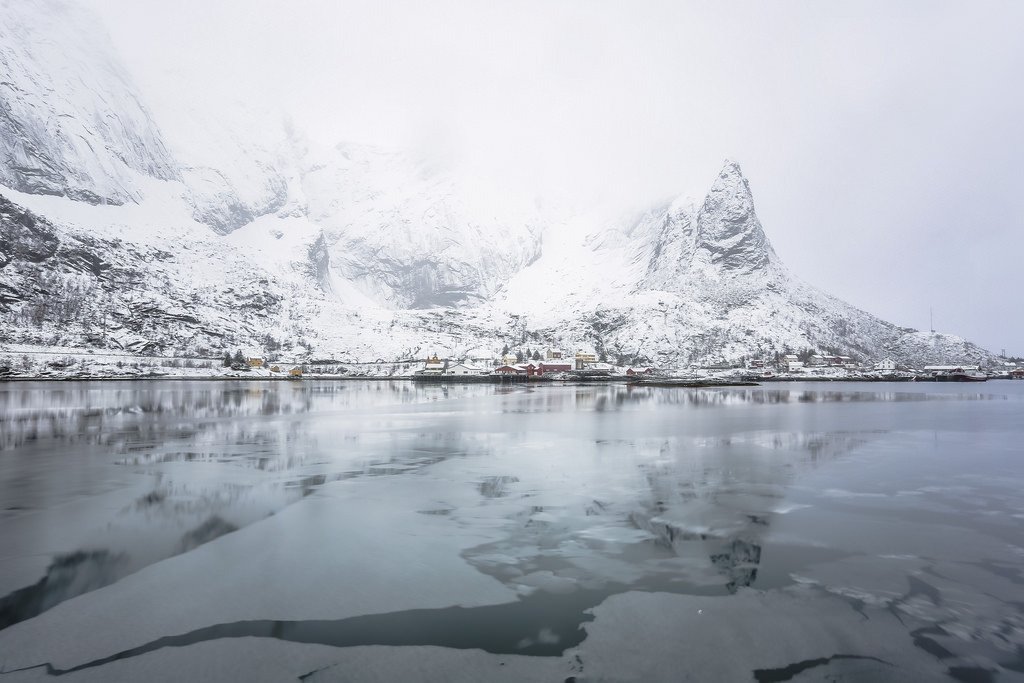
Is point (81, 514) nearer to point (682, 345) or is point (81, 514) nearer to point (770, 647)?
point (770, 647)

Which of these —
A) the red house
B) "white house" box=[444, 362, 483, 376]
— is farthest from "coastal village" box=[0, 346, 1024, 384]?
"white house" box=[444, 362, 483, 376]

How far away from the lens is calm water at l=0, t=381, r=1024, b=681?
6.98 metres

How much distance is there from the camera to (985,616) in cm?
811

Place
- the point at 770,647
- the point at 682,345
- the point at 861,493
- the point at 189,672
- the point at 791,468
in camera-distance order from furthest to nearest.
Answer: the point at 682,345 → the point at 791,468 → the point at 861,493 → the point at 770,647 → the point at 189,672

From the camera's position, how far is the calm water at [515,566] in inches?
275

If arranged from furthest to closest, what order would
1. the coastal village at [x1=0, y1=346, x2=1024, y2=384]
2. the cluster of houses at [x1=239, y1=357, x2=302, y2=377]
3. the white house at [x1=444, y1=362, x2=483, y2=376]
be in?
the cluster of houses at [x1=239, y1=357, x2=302, y2=377]
the white house at [x1=444, y1=362, x2=483, y2=376]
the coastal village at [x1=0, y1=346, x2=1024, y2=384]

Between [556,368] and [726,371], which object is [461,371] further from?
[726,371]

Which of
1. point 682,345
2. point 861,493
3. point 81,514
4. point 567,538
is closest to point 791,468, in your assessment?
point 861,493

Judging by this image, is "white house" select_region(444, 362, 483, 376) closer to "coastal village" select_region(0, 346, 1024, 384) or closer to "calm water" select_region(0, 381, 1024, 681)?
"coastal village" select_region(0, 346, 1024, 384)

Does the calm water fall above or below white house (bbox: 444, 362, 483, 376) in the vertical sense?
below

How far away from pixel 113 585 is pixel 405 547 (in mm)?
4768

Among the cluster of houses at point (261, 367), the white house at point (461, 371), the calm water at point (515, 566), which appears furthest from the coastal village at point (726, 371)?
the calm water at point (515, 566)

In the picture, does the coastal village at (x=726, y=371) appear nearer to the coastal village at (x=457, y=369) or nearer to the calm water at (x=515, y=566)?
the coastal village at (x=457, y=369)

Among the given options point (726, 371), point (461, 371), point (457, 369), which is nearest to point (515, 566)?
point (461, 371)
